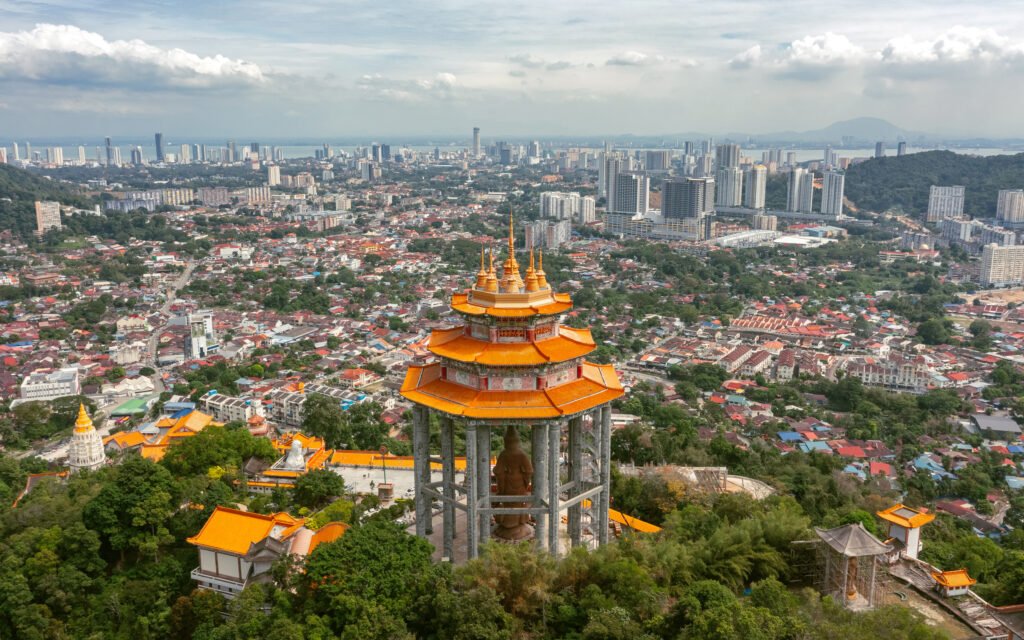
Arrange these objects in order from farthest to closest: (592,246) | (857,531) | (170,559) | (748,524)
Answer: (592,246)
(170,559)
(748,524)
(857,531)

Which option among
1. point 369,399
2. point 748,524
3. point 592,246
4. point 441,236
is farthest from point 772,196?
point 748,524

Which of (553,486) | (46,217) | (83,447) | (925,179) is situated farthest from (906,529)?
(925,179)

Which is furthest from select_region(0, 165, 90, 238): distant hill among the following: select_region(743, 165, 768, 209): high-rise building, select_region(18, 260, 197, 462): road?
select_region(743, 165, 768, 209): high-rise building

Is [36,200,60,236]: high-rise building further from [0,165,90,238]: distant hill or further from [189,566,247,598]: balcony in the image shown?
[189,566,247,598]: balcony

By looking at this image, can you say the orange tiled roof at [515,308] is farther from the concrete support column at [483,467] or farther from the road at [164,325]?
the road at [164,325]

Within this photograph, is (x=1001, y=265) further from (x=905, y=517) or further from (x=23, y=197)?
(x=23, y=197)

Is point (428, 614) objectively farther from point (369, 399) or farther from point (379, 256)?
point (379, 256)
